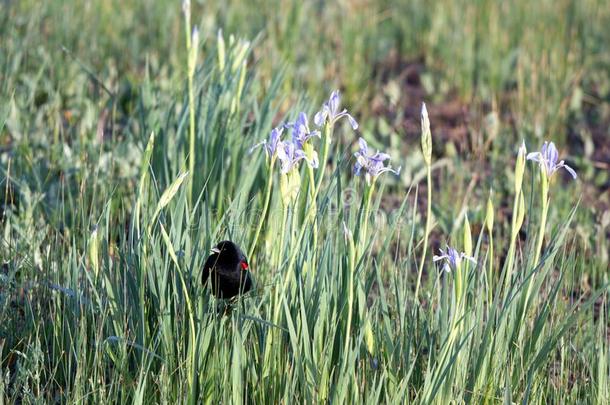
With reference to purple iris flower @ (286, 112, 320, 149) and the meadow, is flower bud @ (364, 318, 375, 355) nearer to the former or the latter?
the meadow

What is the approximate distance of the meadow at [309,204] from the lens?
2291 millimetres

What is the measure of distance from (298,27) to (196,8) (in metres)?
0.97

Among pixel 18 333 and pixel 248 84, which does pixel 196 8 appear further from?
pixel 18 333

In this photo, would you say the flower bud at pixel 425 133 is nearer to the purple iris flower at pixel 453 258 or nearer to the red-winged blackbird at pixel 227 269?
the purple iris flower at pixel 453 258

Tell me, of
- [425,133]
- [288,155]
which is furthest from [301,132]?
[425,133]

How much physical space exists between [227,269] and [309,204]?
1.20ft

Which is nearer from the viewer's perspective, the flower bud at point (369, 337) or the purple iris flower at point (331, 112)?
the purple iris flower at point (331, 112)

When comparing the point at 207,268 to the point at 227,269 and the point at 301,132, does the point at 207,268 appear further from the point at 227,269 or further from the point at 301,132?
the point at 301,132

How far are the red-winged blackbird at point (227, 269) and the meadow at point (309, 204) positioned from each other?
5 cm

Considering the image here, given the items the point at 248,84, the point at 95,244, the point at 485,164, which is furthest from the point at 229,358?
the point at 485,164

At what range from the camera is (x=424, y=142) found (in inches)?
87.7

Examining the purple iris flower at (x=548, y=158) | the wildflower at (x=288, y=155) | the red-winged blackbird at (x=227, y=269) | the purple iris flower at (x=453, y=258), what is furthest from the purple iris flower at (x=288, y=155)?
the purple iris flower at (x=548, y=158)

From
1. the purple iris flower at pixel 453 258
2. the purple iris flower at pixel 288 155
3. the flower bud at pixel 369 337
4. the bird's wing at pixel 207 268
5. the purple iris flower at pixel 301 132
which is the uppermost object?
the purple iris flower at pixel 301 132

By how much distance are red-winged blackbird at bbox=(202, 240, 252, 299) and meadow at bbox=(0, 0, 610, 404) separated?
5 cm
